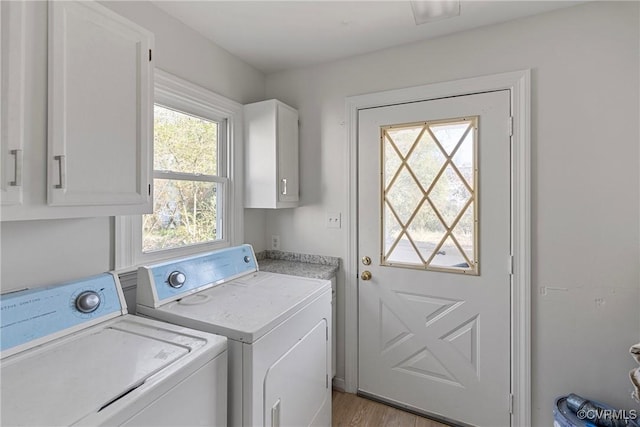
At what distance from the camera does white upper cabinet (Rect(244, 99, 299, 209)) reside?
82.6 inches

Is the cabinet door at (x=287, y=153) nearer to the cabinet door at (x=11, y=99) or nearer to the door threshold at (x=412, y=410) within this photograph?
the cabinet door at (x=11, y=99)

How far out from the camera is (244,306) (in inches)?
53.5

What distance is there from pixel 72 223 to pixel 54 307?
39 centimetres

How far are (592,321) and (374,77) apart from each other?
1.95 meters

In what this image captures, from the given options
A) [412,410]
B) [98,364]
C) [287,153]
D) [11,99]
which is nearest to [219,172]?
[287,153]

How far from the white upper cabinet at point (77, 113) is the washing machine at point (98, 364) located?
1.17 ft

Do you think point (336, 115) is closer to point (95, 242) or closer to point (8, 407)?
point (95, 242)

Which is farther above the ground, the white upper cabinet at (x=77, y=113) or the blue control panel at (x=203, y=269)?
the white upper cabinet at (x=77, y=113)

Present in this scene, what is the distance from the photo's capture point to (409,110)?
197 centimetres

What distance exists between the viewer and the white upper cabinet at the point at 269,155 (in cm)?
210

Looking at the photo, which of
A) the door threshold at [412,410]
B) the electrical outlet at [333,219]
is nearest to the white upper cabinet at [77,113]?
the electrical outlet at [333,219]

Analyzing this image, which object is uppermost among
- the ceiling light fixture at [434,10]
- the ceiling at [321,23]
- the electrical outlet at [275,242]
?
the ceiling at [321,23]

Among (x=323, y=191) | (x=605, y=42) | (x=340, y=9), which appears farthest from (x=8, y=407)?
(x=605, y=42)

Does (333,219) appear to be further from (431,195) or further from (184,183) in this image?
(184,183)
